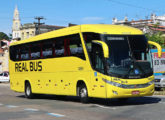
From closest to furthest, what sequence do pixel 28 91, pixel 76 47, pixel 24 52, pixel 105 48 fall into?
pixel 105 48 < pixel 76 47 < pixel 24 52 < pixel 28 91

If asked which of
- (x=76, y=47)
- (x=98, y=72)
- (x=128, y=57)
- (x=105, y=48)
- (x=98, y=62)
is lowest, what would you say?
(x=98, y=72)

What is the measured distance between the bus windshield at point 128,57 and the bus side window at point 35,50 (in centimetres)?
664

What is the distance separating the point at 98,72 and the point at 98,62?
424mm

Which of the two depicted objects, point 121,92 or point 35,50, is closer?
point 121,92

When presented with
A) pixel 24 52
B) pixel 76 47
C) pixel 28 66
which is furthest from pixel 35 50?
pixel 76 47

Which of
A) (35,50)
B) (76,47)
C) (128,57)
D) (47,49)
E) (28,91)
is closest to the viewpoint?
(128,57)

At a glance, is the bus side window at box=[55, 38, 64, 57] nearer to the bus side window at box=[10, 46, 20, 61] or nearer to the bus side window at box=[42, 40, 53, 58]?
the bus side window at box=[42, 40, 53, 58]

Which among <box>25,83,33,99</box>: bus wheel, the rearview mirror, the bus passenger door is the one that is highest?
the rearview mirror

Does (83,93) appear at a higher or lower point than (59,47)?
lower

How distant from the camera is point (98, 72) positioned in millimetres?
16828

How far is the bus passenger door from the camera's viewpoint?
54.3ft

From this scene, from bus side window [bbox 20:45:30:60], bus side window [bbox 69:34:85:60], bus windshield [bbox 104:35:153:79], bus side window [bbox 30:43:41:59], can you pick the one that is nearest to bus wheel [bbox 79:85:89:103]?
bus side window [bbox 69:34:85:60]

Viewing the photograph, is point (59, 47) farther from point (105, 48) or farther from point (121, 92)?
point (121, 92)

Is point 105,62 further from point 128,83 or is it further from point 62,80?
point 62,80
